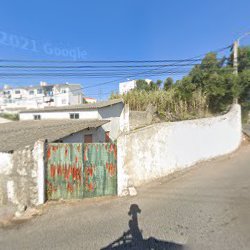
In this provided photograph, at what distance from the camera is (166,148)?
319 inches

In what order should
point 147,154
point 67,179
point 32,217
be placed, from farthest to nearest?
point 147,154, point 67,179, point 32,217

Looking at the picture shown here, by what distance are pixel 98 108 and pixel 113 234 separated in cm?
1433

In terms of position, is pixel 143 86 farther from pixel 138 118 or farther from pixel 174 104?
pixel 174 104

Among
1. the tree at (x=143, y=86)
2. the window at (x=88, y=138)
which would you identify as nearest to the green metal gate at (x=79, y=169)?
the window at (x=88, y=138)

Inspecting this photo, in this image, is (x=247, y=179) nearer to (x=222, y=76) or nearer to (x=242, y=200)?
(x=242, y=200)

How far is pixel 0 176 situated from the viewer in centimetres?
674

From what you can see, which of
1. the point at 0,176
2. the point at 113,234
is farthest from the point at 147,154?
the point at 0,176

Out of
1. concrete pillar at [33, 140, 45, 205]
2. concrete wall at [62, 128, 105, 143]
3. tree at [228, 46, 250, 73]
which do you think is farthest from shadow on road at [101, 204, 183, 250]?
tree at [228, 46, 250, 73]

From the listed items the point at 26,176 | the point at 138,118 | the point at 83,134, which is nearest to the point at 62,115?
the point at 83,134

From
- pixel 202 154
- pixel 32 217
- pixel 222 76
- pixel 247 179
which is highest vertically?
pixel 222 76

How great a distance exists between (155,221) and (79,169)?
8.77ft

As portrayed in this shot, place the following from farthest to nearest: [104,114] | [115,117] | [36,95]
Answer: [36,95] < [115,117] < [104,114]

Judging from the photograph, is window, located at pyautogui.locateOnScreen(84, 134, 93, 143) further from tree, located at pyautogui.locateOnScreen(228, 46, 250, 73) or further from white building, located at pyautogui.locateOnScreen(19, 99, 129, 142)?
tree, located at pyautogui.locateOnScreen(228, 46, 250, 73)

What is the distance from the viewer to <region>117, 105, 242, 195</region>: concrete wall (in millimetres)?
6945
